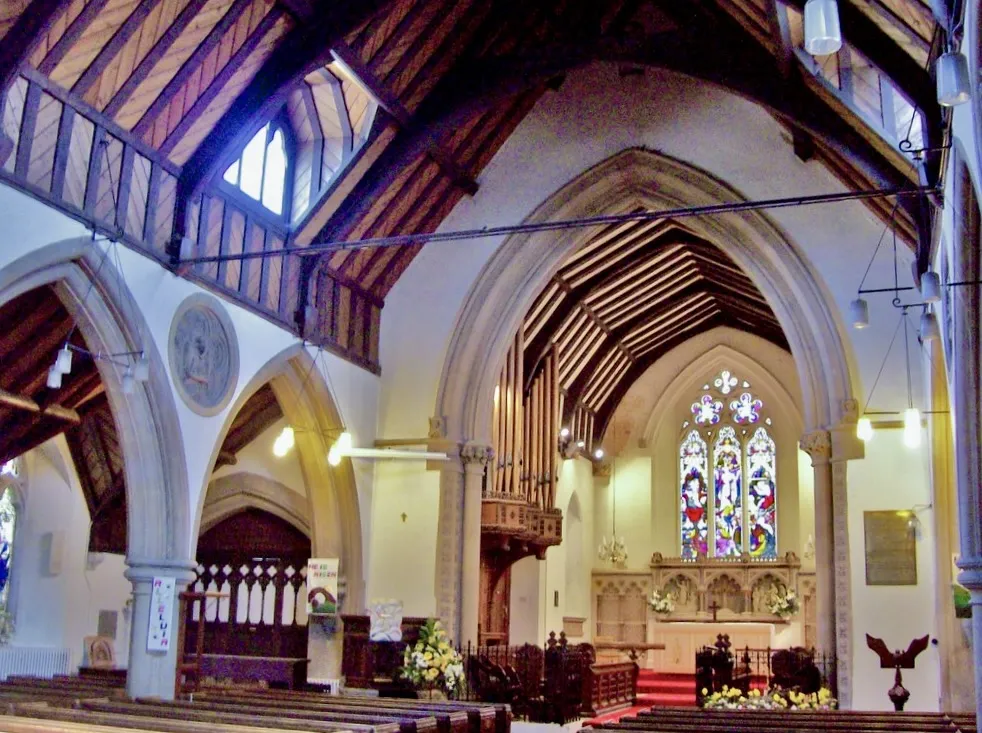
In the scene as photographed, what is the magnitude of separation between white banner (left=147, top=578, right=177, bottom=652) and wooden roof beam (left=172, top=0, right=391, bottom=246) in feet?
10.6

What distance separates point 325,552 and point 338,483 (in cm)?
85

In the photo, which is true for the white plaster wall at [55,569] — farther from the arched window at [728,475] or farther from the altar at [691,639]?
the arched window at [728,475]

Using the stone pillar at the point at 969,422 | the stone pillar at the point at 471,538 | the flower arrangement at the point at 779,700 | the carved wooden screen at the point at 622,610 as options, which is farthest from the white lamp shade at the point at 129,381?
the carved wooden screen at the point at 622,610

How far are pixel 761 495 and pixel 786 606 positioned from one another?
2.49 metres

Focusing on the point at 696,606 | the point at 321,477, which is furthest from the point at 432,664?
the point at 696,606

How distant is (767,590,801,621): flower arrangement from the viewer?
18.8 meters

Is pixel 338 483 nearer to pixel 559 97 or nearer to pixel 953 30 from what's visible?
pixel 559 97

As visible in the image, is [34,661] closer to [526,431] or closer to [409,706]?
[526,431]

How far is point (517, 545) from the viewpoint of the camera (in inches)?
624

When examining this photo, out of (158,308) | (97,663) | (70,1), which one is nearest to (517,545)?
(97,663)

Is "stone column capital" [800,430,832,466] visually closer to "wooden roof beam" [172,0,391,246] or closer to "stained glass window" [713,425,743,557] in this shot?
"wooden roof beam" [172,0,391,246]

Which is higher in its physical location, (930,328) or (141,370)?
(930,328)

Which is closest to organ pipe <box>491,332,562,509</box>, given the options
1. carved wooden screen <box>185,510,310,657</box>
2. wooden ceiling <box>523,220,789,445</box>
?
wooden ceiling <box>523,220,789,445</box>

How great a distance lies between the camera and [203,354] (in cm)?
1094
